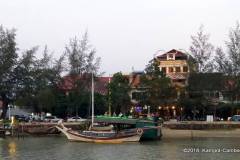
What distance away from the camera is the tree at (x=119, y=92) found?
93.8 m

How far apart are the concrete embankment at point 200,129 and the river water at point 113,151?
37.1 feet

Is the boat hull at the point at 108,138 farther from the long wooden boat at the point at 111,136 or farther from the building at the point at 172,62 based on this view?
the building at the point at 172,62

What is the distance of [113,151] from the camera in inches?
2126

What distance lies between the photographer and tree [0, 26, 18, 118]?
90125 millimetres

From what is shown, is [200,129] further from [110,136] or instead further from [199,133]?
[110,136]

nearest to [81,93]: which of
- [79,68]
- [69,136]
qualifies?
[79,68]

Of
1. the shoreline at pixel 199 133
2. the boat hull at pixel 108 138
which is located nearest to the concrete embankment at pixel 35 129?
the shoreline at pixel 199 133

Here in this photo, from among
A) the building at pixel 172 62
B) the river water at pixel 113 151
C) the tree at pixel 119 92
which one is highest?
the building at pixel 172 62

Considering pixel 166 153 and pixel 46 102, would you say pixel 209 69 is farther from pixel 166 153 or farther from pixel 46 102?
pixel 166 153

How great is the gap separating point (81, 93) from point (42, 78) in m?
6.50

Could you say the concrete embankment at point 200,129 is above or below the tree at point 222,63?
below

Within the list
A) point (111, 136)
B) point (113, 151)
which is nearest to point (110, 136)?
point (111, 136)

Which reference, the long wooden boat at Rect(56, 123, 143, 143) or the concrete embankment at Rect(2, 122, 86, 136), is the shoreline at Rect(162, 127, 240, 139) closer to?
the long wooden boat at Rect(56, 123, 143, 143)

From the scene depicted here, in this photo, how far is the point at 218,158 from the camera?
1838 inches
